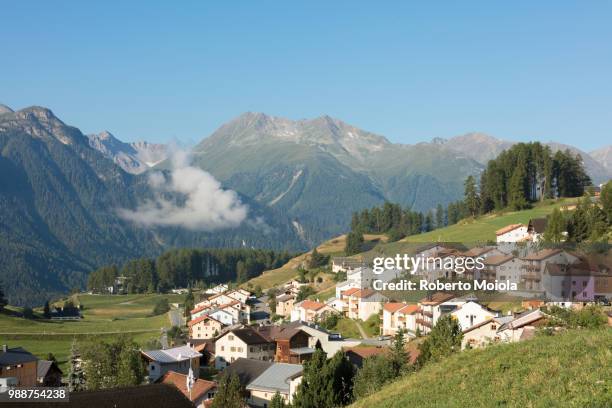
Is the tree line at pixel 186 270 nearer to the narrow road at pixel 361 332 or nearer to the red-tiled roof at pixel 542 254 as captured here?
the narrow road at pixel 361 332

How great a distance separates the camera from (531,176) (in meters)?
107

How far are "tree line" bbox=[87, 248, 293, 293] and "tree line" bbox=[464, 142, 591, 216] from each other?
72443 millimetres

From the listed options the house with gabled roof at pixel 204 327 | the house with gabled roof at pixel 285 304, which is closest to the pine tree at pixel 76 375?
the house with gabled roof at pixel 204 327

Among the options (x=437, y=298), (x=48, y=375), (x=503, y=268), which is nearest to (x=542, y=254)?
(x=503, y=268)

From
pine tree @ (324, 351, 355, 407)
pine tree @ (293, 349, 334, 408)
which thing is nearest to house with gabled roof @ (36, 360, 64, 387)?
pine tree @ (293, 349, 334, 408)

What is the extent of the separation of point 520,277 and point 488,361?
127ft

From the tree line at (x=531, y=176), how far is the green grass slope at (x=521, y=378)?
3264 inches

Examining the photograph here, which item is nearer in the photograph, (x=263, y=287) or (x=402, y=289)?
(x=402, y=289)

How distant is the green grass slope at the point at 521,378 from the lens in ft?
53.1

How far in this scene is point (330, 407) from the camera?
3700 cm

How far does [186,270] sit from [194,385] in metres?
128

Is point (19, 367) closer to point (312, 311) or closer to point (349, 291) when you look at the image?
point (312, 311)

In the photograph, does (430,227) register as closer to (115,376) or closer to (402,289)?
(402,289)

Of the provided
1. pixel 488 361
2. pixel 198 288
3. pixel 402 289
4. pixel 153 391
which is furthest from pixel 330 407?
pixel 198 288
